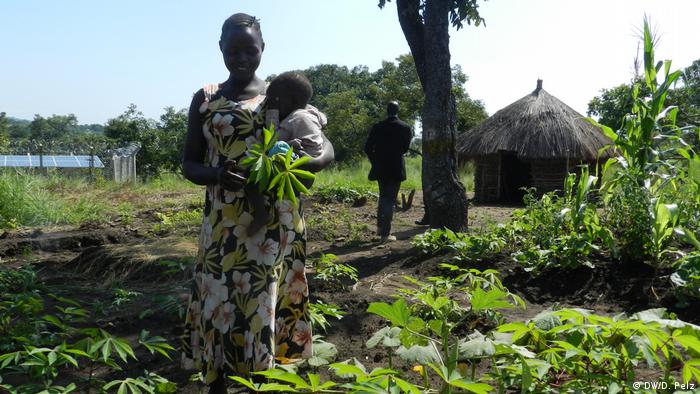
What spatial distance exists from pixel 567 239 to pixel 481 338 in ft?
8.96

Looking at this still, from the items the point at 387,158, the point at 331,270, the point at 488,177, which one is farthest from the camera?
the point at 488,177

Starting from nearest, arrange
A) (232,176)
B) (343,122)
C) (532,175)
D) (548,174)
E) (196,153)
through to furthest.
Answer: (232,176)
(196,153)
(548,174)
(532,175)
(343,122)

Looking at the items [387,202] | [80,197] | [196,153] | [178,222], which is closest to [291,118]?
[196,153]

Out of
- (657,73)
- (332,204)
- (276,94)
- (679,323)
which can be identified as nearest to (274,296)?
(276,94)

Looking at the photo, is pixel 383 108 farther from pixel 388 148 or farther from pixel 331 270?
pixel 331 270

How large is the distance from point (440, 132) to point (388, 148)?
666 millimetres

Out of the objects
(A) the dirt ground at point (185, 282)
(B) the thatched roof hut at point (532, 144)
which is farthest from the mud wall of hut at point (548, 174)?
(A) the dirt ground at point (185, 282)

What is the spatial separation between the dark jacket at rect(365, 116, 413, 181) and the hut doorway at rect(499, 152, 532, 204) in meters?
7.53

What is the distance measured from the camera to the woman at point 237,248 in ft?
7.16

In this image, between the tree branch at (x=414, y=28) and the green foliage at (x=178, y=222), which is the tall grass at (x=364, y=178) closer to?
the tree branch at (x=414, y=28)

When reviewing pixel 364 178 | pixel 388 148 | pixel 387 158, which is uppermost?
pixel 388 148

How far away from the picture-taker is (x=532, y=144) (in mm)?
12812

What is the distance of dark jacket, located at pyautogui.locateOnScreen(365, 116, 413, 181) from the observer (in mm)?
A: 7027

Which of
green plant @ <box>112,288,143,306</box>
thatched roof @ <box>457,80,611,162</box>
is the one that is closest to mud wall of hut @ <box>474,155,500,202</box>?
thatched roof @ <box>457,80,611,162</box>
